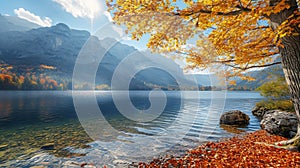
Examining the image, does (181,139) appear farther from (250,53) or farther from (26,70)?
(26,70)

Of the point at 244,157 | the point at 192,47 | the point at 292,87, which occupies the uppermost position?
the point at 192,47

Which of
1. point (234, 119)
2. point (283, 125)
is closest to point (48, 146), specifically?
point (283, 125)

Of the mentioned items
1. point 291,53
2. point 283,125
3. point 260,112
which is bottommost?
point 260,112

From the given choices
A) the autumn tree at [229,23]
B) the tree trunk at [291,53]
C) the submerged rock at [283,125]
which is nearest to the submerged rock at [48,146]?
the autumn tree at [229,23]

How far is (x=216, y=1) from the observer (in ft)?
15.6

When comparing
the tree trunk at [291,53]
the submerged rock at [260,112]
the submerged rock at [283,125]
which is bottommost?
the submerged rock at [260,112]

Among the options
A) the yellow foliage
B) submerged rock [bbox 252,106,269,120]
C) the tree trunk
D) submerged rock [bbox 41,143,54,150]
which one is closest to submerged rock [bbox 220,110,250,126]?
submerged rock [bbox 252,106,269,120]

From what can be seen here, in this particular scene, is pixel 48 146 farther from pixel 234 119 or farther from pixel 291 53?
pixel 234 119

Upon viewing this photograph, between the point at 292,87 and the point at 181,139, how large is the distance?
794cm

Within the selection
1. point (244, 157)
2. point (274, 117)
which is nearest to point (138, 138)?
point (244, 157)

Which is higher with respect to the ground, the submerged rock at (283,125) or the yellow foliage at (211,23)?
the yellow foliage at (211,23)

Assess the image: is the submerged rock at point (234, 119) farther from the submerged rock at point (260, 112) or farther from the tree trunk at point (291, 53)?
the tree trunk at point (291, 53)

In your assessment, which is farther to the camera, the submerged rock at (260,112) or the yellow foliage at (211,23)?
the submerged rock at (260,112)

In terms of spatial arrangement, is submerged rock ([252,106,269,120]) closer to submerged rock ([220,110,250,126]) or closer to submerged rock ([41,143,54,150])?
submerged rock ([220,110,250,126])
